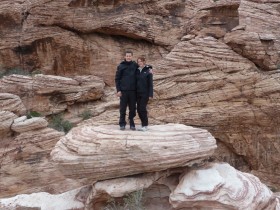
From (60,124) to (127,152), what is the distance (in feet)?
32.4

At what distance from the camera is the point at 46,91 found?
1811 cm

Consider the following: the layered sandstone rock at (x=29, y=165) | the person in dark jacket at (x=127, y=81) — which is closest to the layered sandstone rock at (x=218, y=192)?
the person in dark jacket at (x=127, y=81)

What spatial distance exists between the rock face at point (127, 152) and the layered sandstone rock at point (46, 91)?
31.2 feet

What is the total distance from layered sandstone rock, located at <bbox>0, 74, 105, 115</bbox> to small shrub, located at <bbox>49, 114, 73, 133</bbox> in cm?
34

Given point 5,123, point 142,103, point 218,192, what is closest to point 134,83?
point 142,103

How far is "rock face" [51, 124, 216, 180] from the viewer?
330 inches

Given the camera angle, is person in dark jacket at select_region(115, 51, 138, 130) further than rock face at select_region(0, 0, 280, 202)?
No

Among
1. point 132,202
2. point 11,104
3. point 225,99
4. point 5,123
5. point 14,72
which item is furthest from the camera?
point 14,72

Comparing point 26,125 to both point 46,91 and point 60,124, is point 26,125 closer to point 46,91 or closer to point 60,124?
point 60,124

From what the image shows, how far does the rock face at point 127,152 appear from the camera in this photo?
330 inches

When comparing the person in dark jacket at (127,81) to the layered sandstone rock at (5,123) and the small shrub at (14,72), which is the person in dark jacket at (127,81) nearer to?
the layered sandstone rock at (5,123)

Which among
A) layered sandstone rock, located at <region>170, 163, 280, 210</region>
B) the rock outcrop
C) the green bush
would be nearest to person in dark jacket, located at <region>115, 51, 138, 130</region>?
the rock outcrop

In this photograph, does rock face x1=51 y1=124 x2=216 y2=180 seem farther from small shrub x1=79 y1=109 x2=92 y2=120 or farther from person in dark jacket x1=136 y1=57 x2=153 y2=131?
small shrub x1=79 y1=109 x2=92 y2=120

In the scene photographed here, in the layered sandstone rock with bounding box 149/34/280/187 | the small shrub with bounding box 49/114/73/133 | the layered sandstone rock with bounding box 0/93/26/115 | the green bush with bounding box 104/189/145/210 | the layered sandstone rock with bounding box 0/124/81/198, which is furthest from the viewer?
the small shrub with bounding box 49/114/73/133
